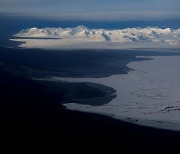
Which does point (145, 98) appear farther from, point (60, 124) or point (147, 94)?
point (60, 124)

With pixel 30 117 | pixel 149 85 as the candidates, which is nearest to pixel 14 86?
pixel 30 117

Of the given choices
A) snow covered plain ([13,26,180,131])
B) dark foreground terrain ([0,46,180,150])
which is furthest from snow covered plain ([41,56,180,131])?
dark foreground terrain ([0,46,180,150])

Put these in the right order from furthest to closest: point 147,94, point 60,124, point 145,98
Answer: point 147,94 → point 145,98 → point 60,124

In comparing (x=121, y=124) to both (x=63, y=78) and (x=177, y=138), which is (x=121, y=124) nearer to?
(x=177, y=138)

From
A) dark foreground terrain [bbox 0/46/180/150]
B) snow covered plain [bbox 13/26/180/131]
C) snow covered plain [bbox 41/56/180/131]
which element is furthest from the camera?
snow covered plain [bbox 13/26/180/131]

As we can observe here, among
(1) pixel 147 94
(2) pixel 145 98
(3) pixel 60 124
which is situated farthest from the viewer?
(1) pixel 147 94

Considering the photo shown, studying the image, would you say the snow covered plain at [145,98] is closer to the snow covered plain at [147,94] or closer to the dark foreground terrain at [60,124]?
the snow covered plain at [147,94]

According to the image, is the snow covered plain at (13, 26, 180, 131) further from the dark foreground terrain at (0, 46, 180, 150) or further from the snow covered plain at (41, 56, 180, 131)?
the dark foreground terrain at (0, 46, 180, 150)

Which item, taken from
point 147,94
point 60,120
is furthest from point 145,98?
point 60,120
